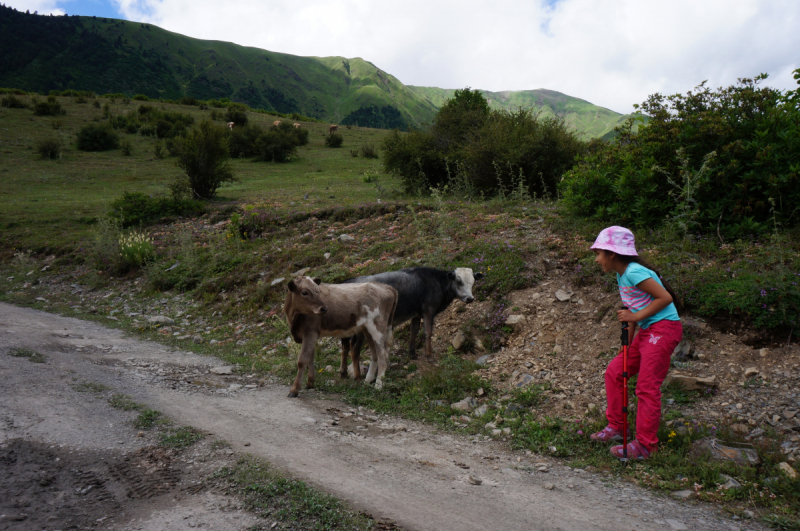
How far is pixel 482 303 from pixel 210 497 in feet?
20.8

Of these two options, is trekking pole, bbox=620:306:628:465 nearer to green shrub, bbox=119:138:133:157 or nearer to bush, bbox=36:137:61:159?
green shrub, bbox=119:138:133:157

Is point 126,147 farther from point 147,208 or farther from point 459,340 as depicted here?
point 459,340

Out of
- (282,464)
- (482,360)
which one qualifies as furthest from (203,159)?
(282,464)

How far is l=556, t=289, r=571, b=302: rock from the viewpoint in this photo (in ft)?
26.2

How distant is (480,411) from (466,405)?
22 centimetres

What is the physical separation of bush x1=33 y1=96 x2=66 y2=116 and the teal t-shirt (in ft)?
183

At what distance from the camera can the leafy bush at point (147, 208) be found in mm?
18984

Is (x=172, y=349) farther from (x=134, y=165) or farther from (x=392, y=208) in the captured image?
(x=134, y=165)

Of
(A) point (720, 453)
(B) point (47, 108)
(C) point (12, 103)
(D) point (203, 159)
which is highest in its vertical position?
(C) point (12, 103)

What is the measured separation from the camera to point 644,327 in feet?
14.7

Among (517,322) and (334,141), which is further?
(334,141)

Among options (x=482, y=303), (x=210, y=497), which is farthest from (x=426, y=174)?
(x=210, y=497)

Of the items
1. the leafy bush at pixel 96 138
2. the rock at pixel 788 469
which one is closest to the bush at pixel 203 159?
the leafy bush at pixel 96 138

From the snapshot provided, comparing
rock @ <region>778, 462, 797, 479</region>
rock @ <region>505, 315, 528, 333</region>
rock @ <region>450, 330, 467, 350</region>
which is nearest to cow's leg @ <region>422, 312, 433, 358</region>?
rock @ <region>450, 330, 467, 350</region>
